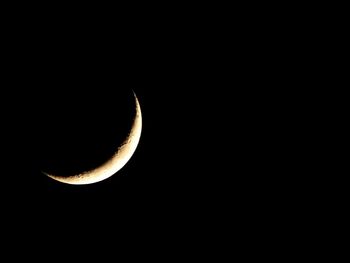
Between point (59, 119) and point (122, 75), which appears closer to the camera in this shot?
point (59, 119)

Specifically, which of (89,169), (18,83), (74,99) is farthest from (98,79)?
(89,169)

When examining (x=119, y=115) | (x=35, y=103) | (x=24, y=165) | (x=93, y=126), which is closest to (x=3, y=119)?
(x=35, y=103)

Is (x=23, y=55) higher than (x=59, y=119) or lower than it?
higher

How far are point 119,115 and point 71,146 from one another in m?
0.33

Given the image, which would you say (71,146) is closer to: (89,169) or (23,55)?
(89,169)

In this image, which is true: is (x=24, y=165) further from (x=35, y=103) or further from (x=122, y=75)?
(x=122, y=75)

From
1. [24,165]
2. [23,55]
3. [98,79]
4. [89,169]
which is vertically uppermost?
[23,55]

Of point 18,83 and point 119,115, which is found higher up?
point 18,83

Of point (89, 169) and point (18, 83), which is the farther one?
point (89, 169)

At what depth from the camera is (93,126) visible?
1.80 meters

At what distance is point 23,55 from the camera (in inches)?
68.0

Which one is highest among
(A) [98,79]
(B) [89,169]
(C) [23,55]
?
(C) [23,55]

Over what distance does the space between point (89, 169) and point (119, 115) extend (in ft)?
1.26

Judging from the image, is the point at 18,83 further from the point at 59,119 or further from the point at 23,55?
the point at 59,119
